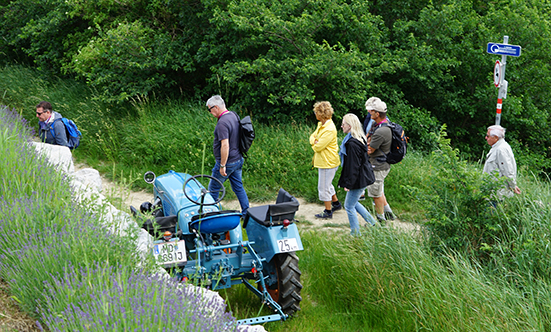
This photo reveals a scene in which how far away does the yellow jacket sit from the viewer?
7199 millimetres

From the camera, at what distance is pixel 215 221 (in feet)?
14.7

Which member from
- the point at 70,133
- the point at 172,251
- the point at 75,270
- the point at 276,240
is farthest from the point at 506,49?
the point at 75,270

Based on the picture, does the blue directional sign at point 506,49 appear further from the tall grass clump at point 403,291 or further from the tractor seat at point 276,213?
Result: the tractor seat at point 276,213

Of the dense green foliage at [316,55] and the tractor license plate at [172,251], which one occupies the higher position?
the dense green foliage at [316,55]

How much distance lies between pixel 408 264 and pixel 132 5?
9630mm

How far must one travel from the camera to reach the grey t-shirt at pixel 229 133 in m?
6.71

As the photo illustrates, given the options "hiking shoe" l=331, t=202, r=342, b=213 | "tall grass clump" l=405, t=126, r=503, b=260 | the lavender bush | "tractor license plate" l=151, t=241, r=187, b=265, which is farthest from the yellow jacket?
the lavender bush

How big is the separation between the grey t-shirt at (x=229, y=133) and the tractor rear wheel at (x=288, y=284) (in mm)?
2561

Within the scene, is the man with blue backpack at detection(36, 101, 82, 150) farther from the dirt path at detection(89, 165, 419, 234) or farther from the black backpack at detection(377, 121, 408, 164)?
the black backpack at detection(377, 121, 408, 164)

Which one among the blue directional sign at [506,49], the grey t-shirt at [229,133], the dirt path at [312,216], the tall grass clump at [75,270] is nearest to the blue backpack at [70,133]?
the dirt path at [312,216]

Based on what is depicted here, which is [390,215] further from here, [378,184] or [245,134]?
Result: [245,134]

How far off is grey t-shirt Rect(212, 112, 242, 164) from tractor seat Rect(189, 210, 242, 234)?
2318 millimetres

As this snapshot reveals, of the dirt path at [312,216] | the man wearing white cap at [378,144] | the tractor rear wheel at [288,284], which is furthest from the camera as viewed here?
the dirt path at [312,216]

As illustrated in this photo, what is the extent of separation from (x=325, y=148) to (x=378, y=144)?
0.83m
